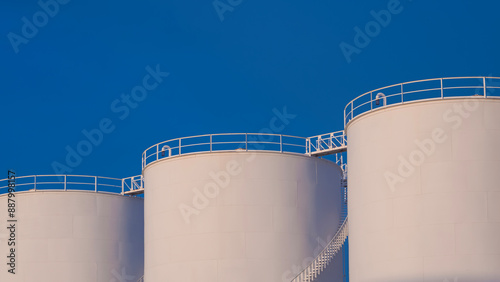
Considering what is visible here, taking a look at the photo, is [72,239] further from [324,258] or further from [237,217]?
[324,258]

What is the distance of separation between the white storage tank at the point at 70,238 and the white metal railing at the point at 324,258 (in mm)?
11939

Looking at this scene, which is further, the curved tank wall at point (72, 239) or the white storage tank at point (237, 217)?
the curved tank wall at point (72, 239)

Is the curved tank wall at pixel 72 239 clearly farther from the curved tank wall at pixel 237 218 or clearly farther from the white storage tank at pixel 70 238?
the curved tank wall at pixel 237 218

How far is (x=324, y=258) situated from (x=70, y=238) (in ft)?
44.9

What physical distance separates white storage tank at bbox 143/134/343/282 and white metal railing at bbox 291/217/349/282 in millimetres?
261

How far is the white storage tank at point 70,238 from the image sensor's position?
4397cm

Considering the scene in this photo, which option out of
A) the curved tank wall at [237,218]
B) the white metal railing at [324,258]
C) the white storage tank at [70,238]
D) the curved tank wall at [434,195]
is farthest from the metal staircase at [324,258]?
the white storage tank at [70,238]

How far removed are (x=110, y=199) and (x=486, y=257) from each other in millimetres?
22651

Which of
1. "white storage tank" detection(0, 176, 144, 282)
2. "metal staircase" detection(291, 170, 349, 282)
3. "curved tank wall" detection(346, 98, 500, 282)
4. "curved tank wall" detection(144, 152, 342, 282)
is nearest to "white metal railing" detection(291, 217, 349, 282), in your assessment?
"metal staircase" detection(291, 170, 349, 282)

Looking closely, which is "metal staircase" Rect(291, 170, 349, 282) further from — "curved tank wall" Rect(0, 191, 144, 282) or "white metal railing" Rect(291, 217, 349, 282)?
"curved tank wall" Rect(0, 191, 144, 282)

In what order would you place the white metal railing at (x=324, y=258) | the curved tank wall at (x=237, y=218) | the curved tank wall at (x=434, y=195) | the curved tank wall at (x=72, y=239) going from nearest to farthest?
the curved tank wall at (x=434, y=195), the curved tank wall at (x=237, y=218), the white metal railing at (x=324, y=258), the curved tank wall at (x=72, y=239)

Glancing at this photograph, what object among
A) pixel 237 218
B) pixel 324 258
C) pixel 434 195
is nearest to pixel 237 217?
pixel 237 218

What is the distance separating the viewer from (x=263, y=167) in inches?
1454

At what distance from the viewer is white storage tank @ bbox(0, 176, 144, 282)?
144 feet
